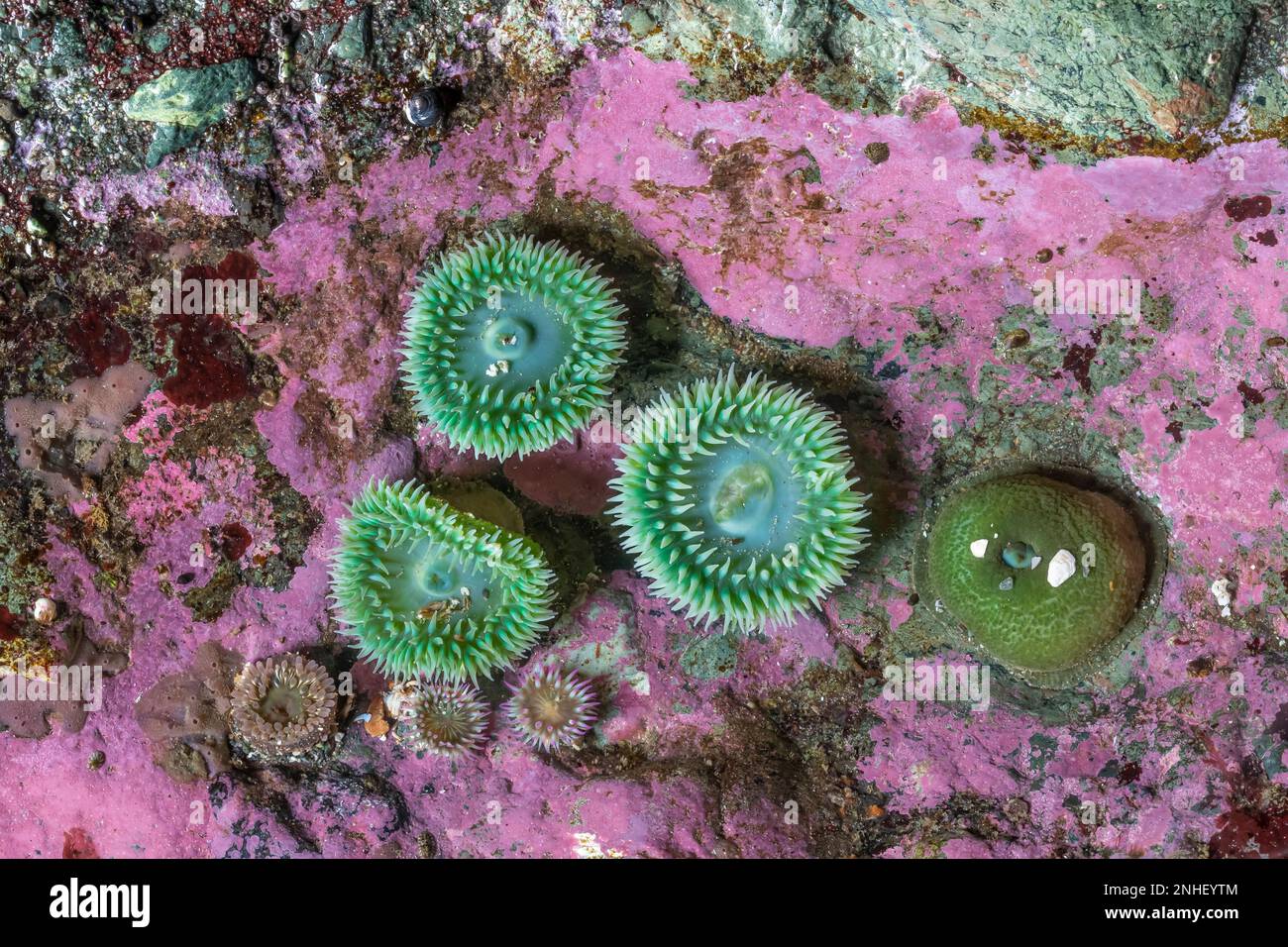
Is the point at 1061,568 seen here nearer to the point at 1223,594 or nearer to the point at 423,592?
the point at 1223,594

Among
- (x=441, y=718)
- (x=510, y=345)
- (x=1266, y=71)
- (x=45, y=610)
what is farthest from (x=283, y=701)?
(x=1266, y=71)

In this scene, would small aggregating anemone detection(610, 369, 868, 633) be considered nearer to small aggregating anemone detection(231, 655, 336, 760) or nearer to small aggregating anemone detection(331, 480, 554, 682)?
small aggregating anemone detection(331, 480, 554, 682)

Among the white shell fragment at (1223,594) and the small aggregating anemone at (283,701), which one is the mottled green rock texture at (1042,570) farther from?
the small aggregating anemone at (283,701)

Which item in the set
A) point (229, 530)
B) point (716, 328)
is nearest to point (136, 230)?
point (229, 530)

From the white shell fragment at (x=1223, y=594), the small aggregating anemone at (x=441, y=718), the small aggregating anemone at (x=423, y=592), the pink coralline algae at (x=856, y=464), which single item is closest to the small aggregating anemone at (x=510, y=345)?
the pink coralline algae at (x=856, y=464)

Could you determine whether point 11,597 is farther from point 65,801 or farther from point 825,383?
point 825,383

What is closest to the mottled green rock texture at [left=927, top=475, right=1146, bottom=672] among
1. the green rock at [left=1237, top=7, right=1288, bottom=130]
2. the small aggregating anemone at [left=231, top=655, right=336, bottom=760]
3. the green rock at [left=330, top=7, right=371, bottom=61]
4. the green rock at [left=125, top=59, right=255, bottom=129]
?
the green rock at [left=1237, top=7, right=1288, bottom=130]
